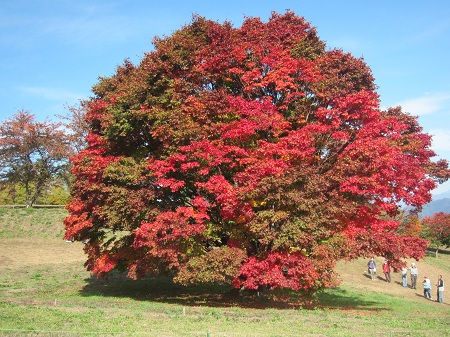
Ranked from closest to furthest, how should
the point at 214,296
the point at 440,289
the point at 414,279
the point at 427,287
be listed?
the point at 214,296 < the point at 440,289 < the point at 427,287 < the point at 414,279

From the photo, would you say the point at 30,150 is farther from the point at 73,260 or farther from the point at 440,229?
the point at 440,229

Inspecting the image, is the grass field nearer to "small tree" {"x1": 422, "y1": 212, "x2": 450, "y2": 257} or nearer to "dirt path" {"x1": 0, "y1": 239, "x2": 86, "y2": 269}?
"dirt path" {"x1": 0, "y1": 239, "x2": 86, "y2": 269}

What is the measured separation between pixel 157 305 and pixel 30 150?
126 feet

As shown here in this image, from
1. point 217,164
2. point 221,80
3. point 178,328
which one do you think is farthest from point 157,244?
point 221,80

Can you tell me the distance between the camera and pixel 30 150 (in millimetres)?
48656

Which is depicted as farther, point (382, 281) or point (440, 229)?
point (440, 229)

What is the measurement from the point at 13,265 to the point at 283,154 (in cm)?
2595

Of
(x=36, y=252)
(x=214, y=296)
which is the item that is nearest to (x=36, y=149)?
(x=36, y=252)

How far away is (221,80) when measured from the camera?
1962cm

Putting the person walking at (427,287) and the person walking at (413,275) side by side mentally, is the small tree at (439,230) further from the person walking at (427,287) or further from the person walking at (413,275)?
the person walking at (427,287)

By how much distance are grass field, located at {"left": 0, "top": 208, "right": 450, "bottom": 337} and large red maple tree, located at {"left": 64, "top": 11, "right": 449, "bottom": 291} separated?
184 centimetres

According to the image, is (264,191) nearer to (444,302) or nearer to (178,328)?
(178,328)

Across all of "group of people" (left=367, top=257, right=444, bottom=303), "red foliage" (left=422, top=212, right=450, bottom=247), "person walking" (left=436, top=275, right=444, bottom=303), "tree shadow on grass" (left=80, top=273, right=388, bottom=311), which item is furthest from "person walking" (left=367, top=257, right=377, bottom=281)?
"red foliage" (left=422, top=212, right=450, bottom=247)

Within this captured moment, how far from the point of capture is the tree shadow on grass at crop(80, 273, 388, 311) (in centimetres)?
1977
